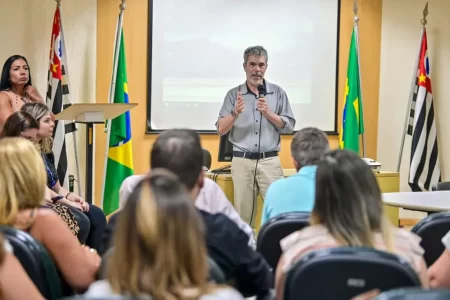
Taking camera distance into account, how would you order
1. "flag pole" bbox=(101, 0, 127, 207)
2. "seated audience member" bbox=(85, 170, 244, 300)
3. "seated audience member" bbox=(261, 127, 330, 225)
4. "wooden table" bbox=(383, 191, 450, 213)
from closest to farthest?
1. "seated audience member" bbox=(85, 170, 244, 300)
2. "seated audience member" bbox=(261, 127, 330, 225)
3. "wooden table" bbox=(383, 191, 450, 213)
4. "flag pole" bbox=(101, 0, 127, 207)

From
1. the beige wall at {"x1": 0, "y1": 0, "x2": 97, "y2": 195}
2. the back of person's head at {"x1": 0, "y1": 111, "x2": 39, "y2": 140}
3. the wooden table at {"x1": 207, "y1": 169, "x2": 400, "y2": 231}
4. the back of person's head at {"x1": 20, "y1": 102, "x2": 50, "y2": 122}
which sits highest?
the beige wall at {"x1": 0, "y1": 0, "x2": 97, "y2": 195}

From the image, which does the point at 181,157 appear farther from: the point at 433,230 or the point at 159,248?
the point at 433,230

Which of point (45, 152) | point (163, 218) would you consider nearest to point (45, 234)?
point (163, 218)

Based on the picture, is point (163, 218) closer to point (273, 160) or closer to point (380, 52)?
point (273, 160)

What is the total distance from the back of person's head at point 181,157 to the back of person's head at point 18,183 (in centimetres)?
38

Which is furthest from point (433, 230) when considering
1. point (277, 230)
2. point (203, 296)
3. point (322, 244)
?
point (203, 296)

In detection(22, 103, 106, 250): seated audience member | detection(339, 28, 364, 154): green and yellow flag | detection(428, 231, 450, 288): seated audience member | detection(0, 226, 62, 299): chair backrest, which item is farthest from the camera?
detection(339, 28, 364, 154): green and yellow flag

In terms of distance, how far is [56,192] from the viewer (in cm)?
429

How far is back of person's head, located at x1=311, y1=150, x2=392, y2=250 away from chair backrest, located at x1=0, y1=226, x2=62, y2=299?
0.84m

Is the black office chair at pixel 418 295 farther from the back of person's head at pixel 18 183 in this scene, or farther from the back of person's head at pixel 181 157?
the back of person's head at pixel 18 183

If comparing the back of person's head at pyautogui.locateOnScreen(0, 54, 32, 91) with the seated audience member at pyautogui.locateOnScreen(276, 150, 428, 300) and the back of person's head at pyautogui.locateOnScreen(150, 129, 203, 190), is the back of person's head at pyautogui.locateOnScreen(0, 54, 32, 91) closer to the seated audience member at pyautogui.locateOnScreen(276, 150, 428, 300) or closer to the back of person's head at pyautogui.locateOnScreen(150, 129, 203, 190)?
the back of person's head at pyautogui.locateOnScreen(150, 129, 203, 190)

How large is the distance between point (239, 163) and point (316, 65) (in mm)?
2076

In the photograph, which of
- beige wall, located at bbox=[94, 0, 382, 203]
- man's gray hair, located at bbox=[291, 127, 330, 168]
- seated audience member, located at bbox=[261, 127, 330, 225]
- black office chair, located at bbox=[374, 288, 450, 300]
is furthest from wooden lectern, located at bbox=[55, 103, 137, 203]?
black office chair, located at bbox=[374, 288, 450, 300]

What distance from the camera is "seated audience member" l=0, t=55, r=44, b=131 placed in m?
4.78
